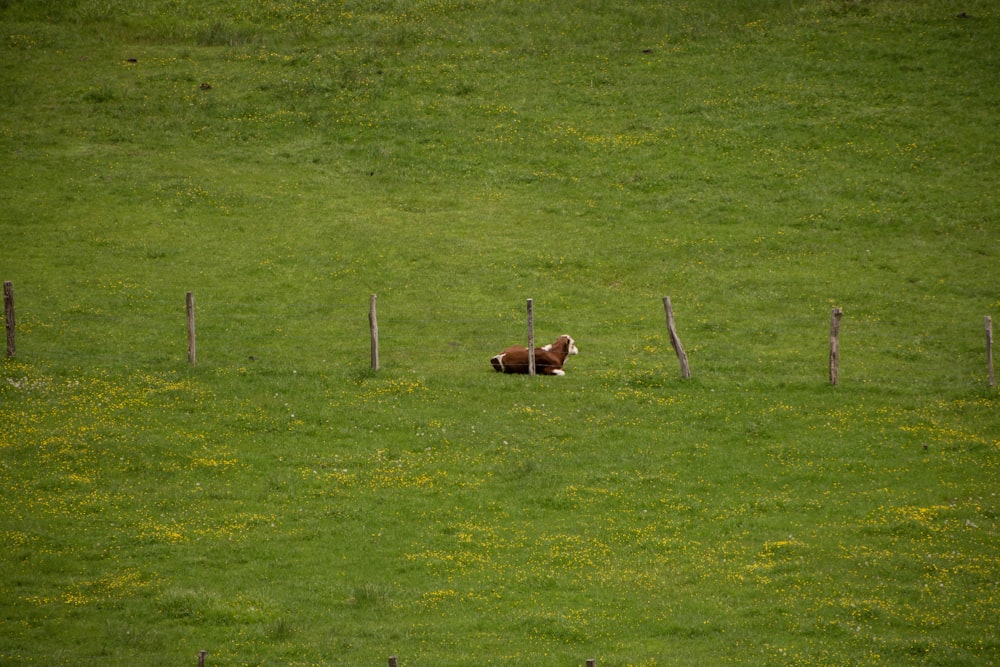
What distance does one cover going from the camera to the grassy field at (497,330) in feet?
61.0

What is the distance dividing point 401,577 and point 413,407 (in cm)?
812

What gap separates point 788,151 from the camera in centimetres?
4753

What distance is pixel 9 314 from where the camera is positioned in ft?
94.2

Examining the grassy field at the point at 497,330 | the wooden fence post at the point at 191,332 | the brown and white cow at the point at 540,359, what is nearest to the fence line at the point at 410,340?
the wooden fence post at the point at 191,332

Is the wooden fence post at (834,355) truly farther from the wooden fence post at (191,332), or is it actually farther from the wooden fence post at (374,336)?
the wooden fence post at (191,332)

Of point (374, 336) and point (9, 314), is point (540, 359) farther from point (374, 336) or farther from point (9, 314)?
point (9, 314)

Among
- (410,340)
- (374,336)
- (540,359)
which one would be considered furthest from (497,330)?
(374,336)

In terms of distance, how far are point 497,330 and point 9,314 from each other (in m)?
14.1

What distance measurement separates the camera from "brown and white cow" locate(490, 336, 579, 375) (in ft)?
97.6

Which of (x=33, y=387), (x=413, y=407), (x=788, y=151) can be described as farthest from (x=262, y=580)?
(x=788, y=151)

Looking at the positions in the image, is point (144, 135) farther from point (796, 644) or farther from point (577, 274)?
point (796, 644)

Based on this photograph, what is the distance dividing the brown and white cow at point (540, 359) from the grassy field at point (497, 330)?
3.20 ft

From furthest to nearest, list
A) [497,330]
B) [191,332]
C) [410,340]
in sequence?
[497,330], [410,340], [191,332]

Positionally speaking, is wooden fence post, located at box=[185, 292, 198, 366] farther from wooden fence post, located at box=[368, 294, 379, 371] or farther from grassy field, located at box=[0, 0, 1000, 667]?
wooden fence post, located at box=[368, 294, 379, 371]
